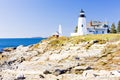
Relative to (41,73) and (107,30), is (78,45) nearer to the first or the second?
(41,73)

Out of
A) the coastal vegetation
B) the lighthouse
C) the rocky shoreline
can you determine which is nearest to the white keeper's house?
the lighthouse

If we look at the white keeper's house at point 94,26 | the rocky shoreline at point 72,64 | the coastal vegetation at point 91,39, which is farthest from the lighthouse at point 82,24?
the rocky shoreline at point 72,64

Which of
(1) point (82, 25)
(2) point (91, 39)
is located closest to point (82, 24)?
(1) point (82, 25)

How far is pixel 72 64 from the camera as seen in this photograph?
3788cm

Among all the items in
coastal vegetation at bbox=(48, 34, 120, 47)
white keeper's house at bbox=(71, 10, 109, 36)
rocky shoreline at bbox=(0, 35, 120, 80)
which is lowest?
rocky shoreline at bbox=(0, 35, 120, 80)

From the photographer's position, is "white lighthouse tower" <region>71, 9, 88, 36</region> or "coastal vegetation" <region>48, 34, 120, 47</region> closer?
"coastal vegetation" <region>48, 34, 120, 47</region>

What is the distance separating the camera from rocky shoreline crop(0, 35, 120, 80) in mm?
32438

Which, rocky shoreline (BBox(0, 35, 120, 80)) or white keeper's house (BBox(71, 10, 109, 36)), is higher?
white keeper's house (BBox(71, 10, 109, 36))

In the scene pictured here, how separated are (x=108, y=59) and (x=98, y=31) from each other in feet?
122

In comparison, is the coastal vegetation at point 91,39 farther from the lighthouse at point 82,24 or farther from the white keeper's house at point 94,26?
the white keeper's house at point 94,26

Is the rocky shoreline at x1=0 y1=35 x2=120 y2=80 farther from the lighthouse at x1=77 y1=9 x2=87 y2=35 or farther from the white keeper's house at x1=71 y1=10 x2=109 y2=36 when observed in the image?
the white keeper's house at x1=71 y1=10 x2=109 y2=36

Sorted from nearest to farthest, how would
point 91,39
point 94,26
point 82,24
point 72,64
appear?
point 72,64, point 91,39, point 82,24, point 94,26

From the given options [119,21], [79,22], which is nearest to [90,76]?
[79,22]

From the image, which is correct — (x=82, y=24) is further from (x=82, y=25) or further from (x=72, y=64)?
(x=72, y=64)
